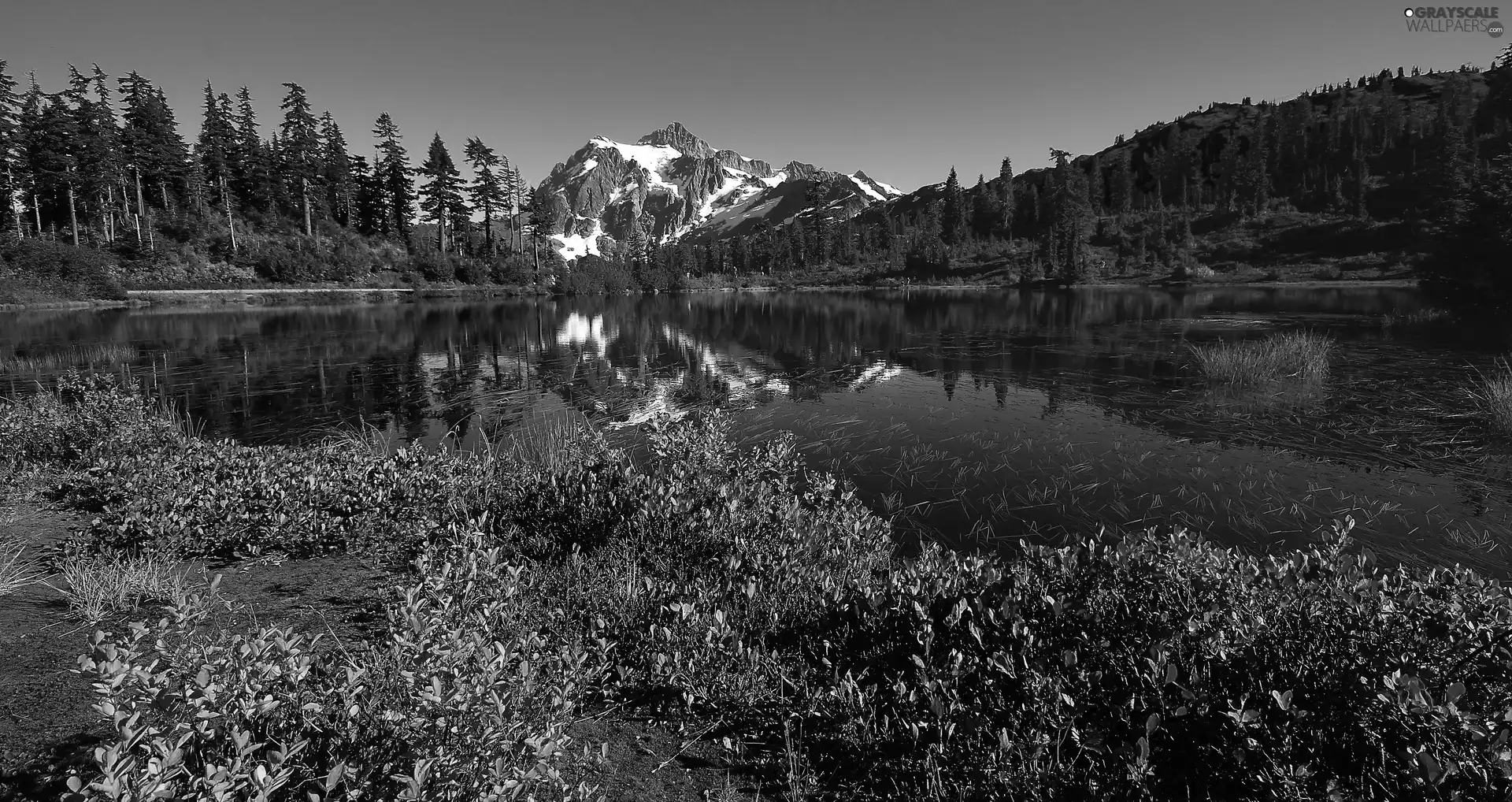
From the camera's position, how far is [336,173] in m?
94.2

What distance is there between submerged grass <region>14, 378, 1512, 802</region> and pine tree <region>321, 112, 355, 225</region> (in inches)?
4200

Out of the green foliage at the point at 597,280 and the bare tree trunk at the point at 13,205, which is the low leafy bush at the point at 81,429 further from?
the green foliage at the point at 597,280

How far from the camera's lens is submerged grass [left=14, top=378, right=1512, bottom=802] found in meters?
3.07

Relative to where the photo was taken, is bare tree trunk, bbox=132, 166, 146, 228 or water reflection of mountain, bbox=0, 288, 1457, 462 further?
bare tree trunk, bbox=132, 166, 146, 228

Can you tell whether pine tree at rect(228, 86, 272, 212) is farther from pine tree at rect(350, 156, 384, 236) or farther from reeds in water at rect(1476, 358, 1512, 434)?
reeds in water at rect(1476, 358, 1512, 434)

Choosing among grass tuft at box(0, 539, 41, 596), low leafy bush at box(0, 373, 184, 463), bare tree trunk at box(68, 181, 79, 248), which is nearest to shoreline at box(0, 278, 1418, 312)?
bare tree trunk at box(68, 181, 79, 248)

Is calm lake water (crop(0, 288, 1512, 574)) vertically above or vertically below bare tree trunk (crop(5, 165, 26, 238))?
below

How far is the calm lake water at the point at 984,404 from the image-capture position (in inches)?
414

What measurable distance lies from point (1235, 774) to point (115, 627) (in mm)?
8246

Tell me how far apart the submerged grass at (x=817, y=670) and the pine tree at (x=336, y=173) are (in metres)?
107

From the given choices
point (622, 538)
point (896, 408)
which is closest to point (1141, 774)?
point (622, 538)

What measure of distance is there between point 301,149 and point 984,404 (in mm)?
104725

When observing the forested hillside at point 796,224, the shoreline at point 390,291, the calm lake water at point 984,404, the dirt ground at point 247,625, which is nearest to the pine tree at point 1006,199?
the forested hillside at point 796,224

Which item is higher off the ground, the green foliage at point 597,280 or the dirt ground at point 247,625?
the green foliage at point 597,280
